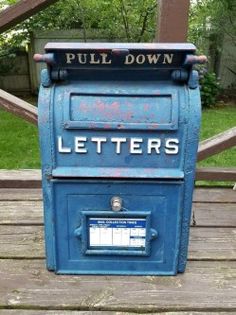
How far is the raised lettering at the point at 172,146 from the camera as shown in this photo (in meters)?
1.80

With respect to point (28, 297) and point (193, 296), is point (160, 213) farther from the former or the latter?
point (28, 297)

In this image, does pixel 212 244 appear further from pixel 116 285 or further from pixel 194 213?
pixel 116 285

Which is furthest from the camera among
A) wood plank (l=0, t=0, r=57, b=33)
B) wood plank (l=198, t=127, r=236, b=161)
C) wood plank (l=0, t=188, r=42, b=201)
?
wood plank (l=0, t=188, r=42, b=201)

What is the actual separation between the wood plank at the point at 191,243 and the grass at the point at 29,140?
2.66 meters

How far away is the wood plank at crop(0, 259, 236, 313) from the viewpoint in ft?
6.16

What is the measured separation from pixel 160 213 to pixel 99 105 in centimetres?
57

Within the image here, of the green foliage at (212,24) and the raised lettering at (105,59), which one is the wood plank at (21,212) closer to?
the raised lettering at (105,59)

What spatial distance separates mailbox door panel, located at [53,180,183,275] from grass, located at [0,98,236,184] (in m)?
3.13

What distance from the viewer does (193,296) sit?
1940 millimetres

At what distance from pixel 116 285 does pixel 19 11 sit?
5.08ft

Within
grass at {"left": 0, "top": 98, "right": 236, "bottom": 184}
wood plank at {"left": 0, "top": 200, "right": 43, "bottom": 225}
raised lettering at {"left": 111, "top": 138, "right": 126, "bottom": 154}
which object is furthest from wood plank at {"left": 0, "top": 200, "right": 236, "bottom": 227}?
grass at {"left": 0, "top": 98, "right": 236, "bottom": 184}

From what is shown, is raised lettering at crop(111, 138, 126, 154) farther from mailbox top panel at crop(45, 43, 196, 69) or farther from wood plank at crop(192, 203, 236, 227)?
wood plank at crop(192, 203, 236, 227)

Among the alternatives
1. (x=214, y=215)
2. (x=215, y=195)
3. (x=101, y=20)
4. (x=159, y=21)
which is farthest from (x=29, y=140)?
(x=159, y=21)

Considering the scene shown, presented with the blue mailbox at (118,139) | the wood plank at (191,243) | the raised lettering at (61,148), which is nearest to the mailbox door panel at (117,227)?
the blue mailbox at (118,139)
